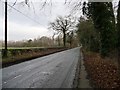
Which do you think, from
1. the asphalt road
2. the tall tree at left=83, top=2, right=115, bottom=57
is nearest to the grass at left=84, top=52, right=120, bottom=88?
the asphalt road

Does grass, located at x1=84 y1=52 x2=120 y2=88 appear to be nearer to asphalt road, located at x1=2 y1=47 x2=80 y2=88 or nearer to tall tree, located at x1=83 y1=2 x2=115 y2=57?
asphalt road, located at x1=2 y1=47 x2=80 y2=88

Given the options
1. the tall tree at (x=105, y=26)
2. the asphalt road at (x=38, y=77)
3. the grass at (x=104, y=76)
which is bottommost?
the asphalt road at (x=38, y=77)

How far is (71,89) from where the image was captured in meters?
10.5

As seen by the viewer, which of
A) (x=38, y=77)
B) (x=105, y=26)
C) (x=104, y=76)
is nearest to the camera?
(x=104, y=76)

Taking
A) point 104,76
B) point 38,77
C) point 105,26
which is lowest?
point 38,77

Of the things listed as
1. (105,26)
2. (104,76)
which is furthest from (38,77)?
(105,26)

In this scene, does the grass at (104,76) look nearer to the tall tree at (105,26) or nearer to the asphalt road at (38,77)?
the asphalt road at (38,77)

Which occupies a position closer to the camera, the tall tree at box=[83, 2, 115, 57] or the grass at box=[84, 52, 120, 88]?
the grass at box=[84, 52, 120, 88]

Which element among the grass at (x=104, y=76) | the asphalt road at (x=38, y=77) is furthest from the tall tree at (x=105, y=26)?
the grass at (x=104, y=76)

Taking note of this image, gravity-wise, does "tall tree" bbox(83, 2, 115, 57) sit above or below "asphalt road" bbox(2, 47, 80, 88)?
above

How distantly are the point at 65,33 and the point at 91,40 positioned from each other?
53.5 meters

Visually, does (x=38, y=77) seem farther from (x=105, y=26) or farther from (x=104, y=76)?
(x=105, y=26)

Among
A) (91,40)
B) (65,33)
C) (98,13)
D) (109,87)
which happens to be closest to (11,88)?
(109,87)

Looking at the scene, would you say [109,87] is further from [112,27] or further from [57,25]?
[57,25]
